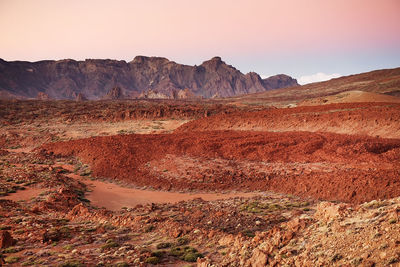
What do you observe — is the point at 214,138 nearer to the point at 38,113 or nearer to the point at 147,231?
the point at 147,231

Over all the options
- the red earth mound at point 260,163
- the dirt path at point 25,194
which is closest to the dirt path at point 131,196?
the red earth mound at point 260,163

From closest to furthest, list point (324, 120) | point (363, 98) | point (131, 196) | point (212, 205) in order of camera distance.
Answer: point (212, 205), point (131, 196), point (324, 120), point (363, 98)

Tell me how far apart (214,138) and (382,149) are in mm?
13359

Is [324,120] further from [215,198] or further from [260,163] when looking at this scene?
[215,198]

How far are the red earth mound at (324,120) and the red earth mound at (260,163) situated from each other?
4.50 m

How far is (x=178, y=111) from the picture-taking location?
165 ft

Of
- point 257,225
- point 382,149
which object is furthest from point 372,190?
point 382,149

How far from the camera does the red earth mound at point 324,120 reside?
24828mm

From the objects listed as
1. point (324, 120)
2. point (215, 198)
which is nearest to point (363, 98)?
point (324, 120)

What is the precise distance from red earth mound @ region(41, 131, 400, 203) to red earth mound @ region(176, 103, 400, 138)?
4505 millimetres

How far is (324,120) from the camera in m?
29.6

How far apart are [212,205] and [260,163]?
8.05 meters

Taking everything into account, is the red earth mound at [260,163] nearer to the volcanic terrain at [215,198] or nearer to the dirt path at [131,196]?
the volcanic terrain at [215,198]

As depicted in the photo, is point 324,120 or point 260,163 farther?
point 324,120
